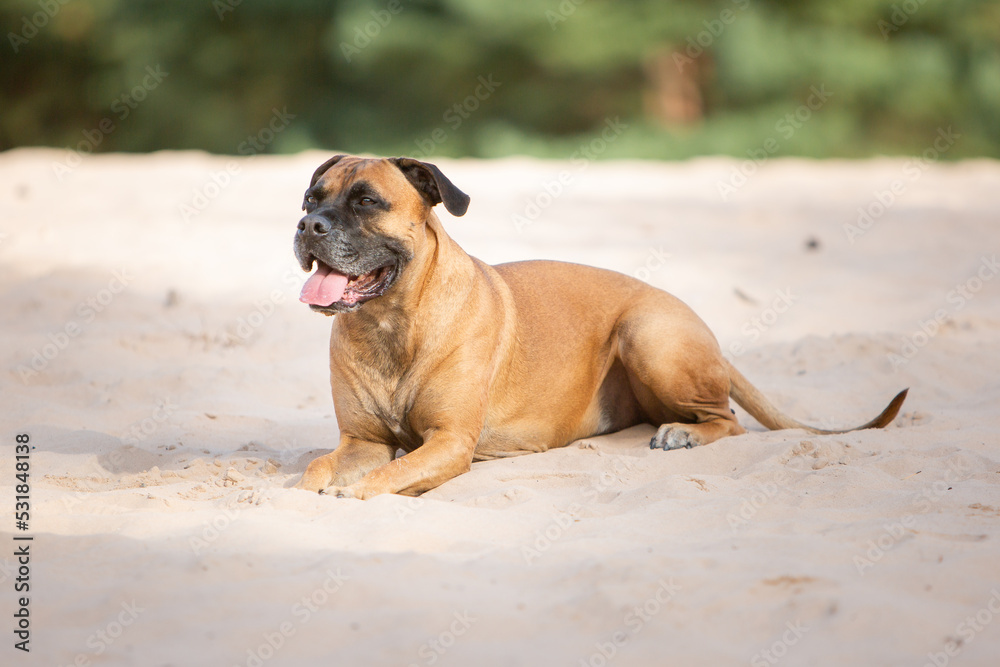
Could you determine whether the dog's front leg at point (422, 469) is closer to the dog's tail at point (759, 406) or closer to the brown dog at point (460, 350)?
the brown dog at point (460, 350)

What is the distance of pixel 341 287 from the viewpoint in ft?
14.5

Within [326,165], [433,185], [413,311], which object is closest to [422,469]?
[413,311]

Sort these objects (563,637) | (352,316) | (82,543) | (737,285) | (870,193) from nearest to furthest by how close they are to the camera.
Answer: (563,637), (82,543), (352,316), (737,285), (870,193)

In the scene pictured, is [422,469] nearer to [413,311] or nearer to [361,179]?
[413,311]

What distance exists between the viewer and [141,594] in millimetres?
3010

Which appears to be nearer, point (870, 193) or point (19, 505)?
point (19, 505)

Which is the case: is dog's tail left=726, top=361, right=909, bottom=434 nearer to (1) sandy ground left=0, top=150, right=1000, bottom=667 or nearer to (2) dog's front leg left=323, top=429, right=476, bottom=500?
(1) sandy ground left=0, top=150, right=1000, bottom=667

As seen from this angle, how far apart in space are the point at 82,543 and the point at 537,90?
20945 millimetres

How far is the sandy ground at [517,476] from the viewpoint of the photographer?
283cm

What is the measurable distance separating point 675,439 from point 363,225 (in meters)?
1.94

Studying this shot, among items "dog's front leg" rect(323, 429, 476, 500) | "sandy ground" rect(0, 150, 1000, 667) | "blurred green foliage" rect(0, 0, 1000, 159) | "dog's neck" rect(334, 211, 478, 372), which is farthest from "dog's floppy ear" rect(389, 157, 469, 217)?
"blurred green foliage" rect(0, 0, 1000, 159)

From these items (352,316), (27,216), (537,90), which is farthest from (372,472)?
(537,90)

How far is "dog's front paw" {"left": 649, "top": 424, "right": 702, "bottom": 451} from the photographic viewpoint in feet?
16.7

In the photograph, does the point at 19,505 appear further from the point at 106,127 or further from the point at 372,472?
the point at 106,127
